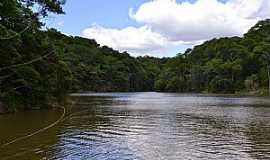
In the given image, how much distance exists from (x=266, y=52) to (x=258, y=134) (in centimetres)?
10227

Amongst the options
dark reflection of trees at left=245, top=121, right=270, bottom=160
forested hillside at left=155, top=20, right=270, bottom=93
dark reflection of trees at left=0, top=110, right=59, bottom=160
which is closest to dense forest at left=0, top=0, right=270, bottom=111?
forested hillside at left=155, top=20, right=270, bottom=93

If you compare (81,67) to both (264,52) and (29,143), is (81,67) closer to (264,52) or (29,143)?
(264,52)

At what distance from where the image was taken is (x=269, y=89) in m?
112

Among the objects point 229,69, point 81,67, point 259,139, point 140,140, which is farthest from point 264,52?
point 140,140

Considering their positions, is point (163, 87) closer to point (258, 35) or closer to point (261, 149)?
point (258, 35)

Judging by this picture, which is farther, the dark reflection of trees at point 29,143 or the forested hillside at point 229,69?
the forested hillside at point 229,69

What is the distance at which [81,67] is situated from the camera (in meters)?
154

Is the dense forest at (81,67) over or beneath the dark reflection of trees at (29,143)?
over

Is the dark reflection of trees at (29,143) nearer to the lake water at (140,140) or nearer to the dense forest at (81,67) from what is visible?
the lake water at (140,140)

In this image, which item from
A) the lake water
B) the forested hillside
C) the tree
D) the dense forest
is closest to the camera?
the lake water

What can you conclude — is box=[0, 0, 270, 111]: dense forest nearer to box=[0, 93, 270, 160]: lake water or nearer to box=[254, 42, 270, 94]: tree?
box=[254, 42, 270, 94]: tree

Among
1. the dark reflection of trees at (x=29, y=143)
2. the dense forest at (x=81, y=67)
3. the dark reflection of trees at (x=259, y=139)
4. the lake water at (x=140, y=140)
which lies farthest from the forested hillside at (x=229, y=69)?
the dark reflection of trees at (x=29, y=143)

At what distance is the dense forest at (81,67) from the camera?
1176 inches

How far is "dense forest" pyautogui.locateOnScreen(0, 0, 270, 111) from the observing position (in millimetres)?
29872
